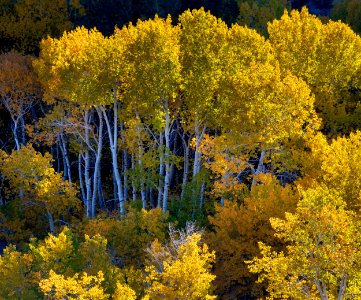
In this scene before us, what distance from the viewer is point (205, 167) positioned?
35.5 m

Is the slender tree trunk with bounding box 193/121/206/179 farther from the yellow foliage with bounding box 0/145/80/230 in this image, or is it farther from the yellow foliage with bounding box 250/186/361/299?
the yellow foliage with bounding box 250/186/361/299

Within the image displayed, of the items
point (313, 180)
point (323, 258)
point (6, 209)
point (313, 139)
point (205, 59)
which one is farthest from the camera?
point (6, 209)

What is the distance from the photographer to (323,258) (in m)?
21.3

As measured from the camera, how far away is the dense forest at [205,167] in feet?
73.5

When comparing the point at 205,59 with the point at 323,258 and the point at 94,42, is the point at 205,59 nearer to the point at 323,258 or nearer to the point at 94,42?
the point at 94,42

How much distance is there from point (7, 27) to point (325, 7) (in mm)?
61068

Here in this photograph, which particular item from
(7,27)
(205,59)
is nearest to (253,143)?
(205,59)

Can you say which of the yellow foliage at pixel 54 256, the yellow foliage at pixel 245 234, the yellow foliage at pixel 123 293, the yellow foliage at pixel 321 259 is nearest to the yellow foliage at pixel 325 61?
the yellow foliage at pixel 245 234

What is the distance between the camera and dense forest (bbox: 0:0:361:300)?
882 inches

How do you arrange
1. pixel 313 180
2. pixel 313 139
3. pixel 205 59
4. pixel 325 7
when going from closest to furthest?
1. pixel 313 180
2. pixel 313 139
3. pixel 205 59
4. pixel 325 7

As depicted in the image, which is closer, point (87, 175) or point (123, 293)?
point (123, 293)

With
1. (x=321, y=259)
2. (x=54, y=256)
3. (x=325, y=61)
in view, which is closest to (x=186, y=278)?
(x=321, y=259)

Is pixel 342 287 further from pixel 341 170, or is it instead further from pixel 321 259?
pixel 341 170

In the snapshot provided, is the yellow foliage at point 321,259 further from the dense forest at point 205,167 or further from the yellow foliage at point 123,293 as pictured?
the yellow foliage at point 123,293
